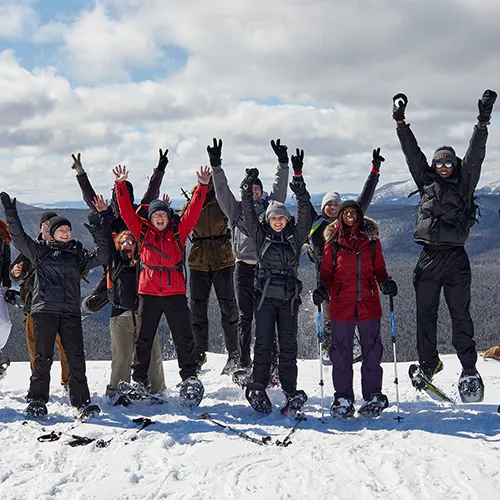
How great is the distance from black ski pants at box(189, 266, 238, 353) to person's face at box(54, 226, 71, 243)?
225 centimetres

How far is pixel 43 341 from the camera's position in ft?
22.7

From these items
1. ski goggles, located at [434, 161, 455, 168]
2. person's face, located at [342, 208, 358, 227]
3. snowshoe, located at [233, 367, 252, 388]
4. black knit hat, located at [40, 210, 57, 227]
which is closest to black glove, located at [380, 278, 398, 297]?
person's face, located at [342, 208, 358, 227]

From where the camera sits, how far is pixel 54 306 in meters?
6.95

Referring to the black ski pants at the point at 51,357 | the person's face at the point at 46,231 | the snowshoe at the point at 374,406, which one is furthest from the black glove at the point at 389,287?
the person's face at the point at 46,231

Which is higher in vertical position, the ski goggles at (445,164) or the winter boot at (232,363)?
the ski goggles at (445,164)

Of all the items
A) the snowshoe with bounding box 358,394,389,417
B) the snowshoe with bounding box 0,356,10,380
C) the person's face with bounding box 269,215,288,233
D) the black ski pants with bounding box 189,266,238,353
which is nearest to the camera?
the snowshoe with bounding box 358,394,389,417

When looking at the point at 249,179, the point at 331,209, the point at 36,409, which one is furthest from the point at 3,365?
the point at 331,209

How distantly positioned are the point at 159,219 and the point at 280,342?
2331 mm

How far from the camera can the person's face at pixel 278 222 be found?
267 inches

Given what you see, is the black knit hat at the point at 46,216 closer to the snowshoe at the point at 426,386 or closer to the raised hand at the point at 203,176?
the raised hand at the point at 203,176

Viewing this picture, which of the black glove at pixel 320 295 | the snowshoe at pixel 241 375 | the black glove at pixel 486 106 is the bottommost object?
the snowshoe at pixel 241 375

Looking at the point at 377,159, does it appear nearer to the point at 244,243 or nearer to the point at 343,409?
the point at 244,243

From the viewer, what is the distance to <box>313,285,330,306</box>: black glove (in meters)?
6.62

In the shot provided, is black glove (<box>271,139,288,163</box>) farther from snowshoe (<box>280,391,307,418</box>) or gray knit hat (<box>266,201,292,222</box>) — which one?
snowshoe (<box>280,391,307,418</box>)
